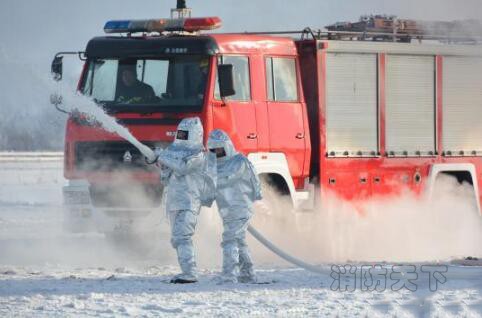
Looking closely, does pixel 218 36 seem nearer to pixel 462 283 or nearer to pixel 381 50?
pixel 381 50

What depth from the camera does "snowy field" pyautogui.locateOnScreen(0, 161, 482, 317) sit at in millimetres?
11461

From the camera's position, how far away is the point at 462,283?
44.7 feet

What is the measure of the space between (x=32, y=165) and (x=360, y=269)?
32533 mm

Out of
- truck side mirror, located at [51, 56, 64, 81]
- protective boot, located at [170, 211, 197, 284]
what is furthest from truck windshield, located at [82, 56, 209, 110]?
protective boot, located at [170, 211, 197, 284]

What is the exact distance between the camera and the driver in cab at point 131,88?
53.9ft

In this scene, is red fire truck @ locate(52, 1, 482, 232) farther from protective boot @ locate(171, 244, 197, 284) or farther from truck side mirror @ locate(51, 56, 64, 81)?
protective boot @ locate(171, 244, 197, 284)

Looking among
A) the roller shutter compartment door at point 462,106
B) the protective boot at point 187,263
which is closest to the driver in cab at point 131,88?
the protective boot at point 187,263

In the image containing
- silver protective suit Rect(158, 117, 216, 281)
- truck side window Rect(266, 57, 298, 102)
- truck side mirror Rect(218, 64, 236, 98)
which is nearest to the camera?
silver protective suit Rect(158, 117, 216, 281)

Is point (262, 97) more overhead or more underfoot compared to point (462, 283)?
more overhead

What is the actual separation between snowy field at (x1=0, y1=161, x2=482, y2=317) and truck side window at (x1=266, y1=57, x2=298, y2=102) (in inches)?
78.4

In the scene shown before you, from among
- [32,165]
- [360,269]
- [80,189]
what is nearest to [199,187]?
[360,269]

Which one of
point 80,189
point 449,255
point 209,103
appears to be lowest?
point 449,255

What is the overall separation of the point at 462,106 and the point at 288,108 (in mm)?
3619

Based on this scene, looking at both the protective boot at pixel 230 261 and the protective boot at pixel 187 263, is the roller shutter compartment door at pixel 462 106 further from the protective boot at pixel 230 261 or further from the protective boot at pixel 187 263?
the protective boot at pixel 187 263
